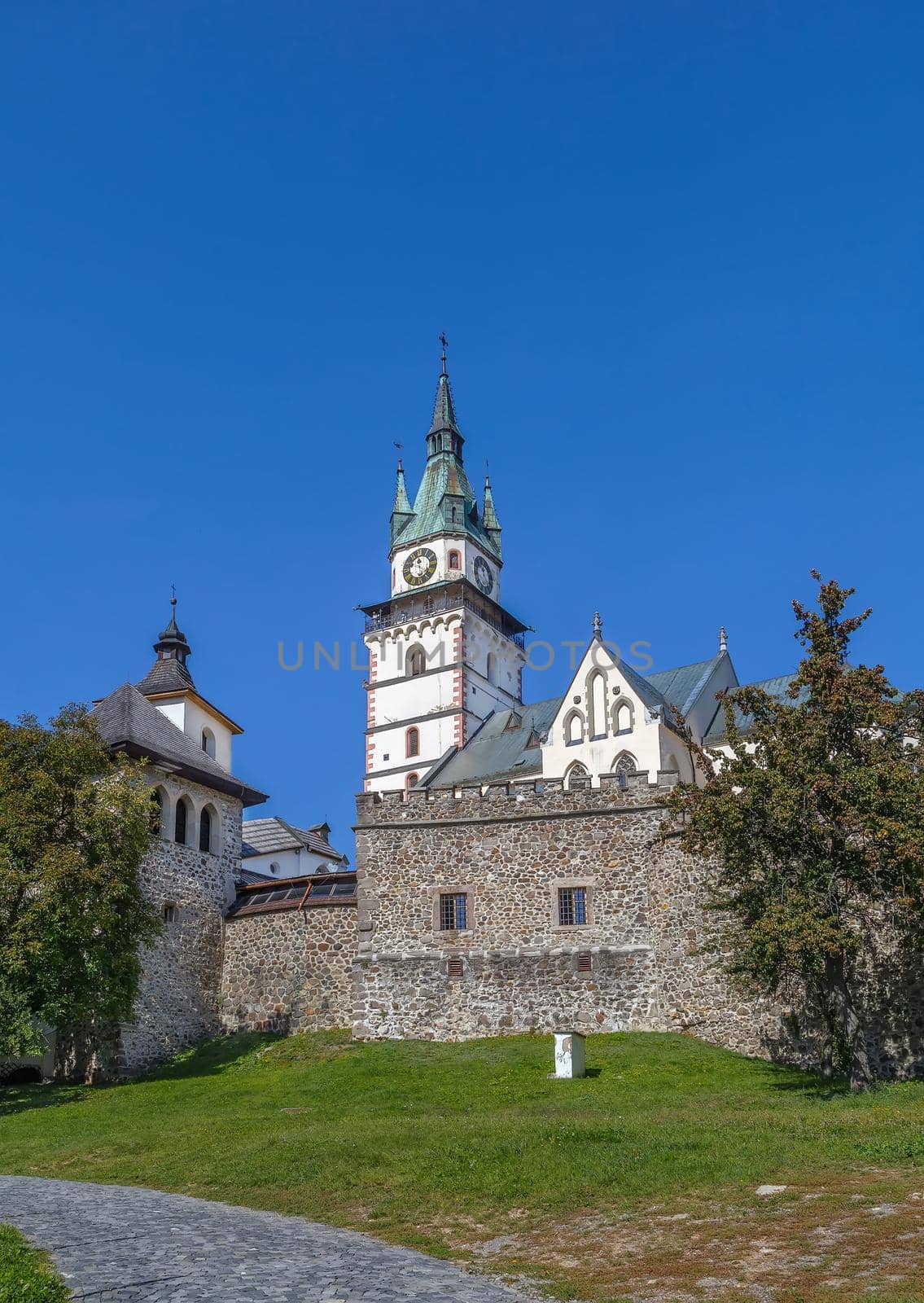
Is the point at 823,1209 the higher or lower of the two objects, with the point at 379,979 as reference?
lower

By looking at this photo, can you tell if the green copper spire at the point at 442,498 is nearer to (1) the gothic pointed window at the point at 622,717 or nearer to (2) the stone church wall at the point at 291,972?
(1) the gothic pointed window at the point at 622,717

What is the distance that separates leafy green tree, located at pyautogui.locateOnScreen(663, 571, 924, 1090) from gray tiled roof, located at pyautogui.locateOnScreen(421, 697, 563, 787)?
2806 cm

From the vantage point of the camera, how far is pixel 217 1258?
1285 centimetres

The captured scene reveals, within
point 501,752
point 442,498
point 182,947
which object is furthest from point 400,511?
point 182,947

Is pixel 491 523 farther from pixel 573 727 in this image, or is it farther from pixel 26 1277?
pixel 26 1277

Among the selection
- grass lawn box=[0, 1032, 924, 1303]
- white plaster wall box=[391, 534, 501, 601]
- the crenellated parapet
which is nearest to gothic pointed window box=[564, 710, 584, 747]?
the crenellated parapet

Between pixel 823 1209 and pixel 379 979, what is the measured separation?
2011cm

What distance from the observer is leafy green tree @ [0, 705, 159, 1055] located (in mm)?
29453

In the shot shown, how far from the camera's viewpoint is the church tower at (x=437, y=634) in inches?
2852

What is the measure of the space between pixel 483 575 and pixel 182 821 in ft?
144

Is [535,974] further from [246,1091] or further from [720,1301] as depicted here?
[720,1301]

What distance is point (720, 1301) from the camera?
10789 mm

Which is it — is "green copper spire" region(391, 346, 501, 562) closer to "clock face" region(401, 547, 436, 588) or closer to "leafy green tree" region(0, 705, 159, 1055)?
"clock face" region(401, 547, 436, 588)

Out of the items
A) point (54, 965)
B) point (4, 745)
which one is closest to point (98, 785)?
point (4, 745)
